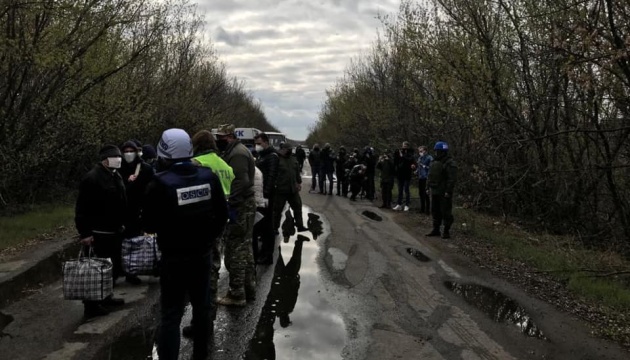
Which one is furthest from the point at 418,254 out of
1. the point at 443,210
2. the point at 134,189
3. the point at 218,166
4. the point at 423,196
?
the point at 423,196

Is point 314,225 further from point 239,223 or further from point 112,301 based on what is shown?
point 112,301

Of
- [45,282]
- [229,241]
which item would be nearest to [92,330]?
[229,241]

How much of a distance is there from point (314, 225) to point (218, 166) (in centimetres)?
732

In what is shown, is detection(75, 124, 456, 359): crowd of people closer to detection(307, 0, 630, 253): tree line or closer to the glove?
the glove

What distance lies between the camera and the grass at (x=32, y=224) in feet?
32.0

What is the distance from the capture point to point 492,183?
1352cm

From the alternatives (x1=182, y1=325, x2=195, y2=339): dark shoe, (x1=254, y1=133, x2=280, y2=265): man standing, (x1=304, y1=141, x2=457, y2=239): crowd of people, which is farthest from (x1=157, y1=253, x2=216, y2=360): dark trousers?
(x1=304, y1=141, x2=457, y2=239): crowd of people

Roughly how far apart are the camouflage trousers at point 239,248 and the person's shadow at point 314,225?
15.6ft

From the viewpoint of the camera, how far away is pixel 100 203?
5777 mm

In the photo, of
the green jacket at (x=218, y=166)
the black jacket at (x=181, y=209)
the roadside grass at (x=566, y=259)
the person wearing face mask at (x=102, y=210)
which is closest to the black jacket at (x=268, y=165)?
the person wearing face mask at (x=102, y=210)

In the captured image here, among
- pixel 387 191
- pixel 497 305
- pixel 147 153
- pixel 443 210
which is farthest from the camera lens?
pixel 387 191

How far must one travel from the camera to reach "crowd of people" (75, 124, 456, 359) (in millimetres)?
3891

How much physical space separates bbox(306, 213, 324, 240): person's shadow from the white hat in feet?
22.7

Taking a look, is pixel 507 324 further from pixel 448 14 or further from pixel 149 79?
pixel 149 79
